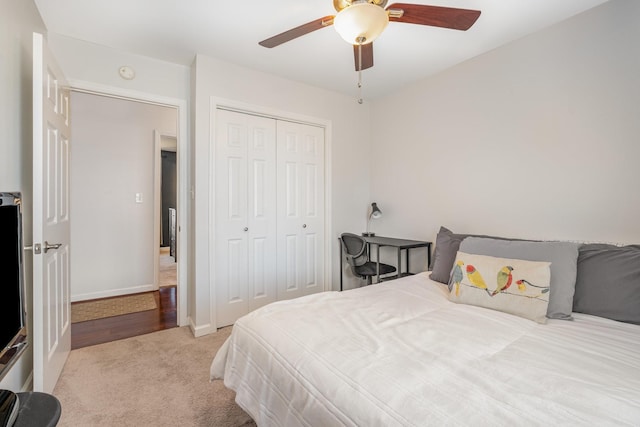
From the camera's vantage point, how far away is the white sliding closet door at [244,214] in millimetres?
2727

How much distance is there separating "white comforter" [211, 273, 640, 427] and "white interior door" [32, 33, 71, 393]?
965 mm

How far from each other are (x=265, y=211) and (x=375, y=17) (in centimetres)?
203

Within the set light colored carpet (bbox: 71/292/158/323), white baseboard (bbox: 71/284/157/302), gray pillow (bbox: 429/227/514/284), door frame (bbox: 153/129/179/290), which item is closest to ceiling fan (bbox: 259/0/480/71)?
gray pillow (bbox: 429/227/514/284)

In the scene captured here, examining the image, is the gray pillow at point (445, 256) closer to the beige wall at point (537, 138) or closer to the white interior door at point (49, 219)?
the beige wall at point (537, 138)

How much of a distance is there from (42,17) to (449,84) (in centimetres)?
322

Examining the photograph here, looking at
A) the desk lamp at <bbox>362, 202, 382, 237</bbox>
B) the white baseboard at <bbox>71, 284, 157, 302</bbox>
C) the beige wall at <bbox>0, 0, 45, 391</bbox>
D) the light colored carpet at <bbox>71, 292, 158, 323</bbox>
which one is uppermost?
the beige wall at <bbox>0, 0, 45, 391</bbox>

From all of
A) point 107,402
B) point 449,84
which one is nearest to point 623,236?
point 449,84

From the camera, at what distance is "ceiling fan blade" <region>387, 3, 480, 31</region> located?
1.46m

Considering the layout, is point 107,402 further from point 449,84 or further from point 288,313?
point 449,84

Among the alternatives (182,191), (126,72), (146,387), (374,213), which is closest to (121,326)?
(146,387)

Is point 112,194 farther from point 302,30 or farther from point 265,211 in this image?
point 302,30

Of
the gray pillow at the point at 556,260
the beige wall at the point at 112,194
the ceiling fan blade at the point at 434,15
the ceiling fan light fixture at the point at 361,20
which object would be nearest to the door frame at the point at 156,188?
the beige wall at the point at 112,194

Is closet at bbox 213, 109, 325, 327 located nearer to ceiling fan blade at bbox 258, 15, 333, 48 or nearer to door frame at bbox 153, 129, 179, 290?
ceiling fan blade at bbox 258, 15, 333, 48

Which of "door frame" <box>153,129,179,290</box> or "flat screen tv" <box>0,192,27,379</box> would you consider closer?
"flat screen tv" <box>0,192,27,379</box>
